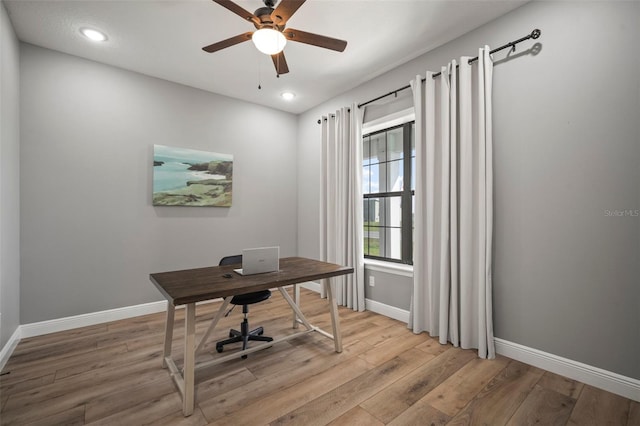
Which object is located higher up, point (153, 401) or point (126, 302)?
point (126, 302)

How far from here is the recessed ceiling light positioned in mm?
2629

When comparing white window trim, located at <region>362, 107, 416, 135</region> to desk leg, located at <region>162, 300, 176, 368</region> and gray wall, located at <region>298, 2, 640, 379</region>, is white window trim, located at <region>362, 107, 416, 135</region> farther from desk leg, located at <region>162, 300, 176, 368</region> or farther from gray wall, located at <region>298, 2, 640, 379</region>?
desk leg, located at <region>162, 300, 176, 368</region>

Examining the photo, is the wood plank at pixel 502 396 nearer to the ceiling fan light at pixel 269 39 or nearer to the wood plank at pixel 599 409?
the wood plank at pixel 599 409

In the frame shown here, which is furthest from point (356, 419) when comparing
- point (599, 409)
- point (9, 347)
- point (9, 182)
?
point (9, 182)

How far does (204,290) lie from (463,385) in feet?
6.14

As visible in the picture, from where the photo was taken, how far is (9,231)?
2.48m

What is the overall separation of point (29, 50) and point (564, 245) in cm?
499

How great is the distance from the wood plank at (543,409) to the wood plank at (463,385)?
0.83 ft

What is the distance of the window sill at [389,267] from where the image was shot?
128 inches

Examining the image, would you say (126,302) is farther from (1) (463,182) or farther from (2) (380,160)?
(1) (463,182)

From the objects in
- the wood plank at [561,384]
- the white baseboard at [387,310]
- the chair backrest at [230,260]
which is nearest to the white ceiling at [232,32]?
the chair backrest at [230,260]

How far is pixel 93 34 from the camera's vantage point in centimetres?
268

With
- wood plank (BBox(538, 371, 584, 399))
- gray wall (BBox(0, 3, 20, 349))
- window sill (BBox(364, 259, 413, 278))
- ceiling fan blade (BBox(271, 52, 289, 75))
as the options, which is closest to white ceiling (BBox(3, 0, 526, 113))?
gray wall (BBox(0, 3, 20, 349))

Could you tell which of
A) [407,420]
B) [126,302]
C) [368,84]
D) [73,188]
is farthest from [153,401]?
[368,84]
